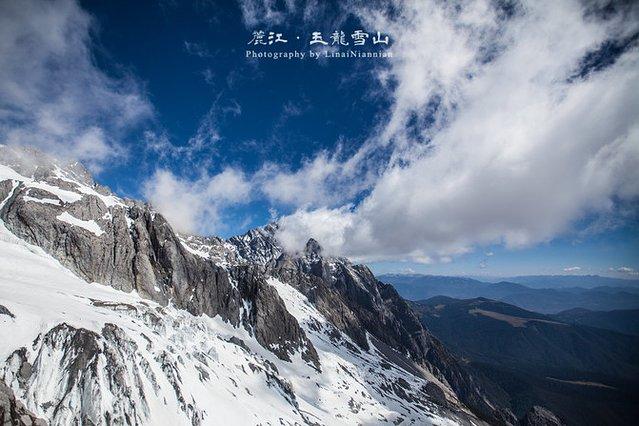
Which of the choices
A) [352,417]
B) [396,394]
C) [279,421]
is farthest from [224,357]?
[396,394]

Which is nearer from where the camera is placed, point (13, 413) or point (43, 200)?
point (13, 413)

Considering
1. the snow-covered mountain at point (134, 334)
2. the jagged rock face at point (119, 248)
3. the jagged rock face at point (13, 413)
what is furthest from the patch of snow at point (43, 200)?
the jagged rock face at point (13, 413)

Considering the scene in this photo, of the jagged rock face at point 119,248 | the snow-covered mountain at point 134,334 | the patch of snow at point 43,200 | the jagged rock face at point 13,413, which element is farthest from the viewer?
the patch of snow at point 43,200

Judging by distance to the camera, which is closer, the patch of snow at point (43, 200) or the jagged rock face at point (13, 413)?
the jagged rock face at point (13, 413)

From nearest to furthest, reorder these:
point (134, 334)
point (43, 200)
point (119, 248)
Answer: point (134, 334) → point (43, 200) → point (119, 248)

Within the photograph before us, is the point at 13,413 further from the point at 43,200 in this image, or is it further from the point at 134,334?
the point at 43,200

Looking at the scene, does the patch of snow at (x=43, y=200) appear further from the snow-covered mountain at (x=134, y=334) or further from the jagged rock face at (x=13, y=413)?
the jagged rock face at (x=13, y=413)

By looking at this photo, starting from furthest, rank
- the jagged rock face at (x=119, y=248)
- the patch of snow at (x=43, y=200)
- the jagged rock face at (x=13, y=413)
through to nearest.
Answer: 1. the patch of snow at (x=43, y=200)
2. the jagged rock face at (x=119, y=248)
3. the jagged rock face at (x=13, y=413)

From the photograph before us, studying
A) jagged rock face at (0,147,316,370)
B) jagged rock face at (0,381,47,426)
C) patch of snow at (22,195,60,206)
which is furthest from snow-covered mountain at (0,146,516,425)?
patch of snow at (22,195,60,206)

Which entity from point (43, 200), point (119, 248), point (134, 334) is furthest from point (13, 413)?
point (43, 200)

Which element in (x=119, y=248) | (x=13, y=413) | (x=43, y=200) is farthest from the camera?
(x=119, y=248)

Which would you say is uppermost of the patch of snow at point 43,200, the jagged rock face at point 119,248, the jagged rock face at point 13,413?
the patch of snow at point 43,200
